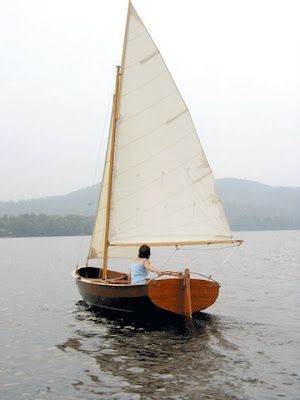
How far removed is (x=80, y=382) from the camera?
11.6 m

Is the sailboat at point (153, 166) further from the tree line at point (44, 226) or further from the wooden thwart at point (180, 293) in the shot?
the tree line at point (44, 226)

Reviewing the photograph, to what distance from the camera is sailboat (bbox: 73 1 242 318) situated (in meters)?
18.3

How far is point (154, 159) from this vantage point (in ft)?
60.9

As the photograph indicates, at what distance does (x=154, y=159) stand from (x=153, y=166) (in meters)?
0.26

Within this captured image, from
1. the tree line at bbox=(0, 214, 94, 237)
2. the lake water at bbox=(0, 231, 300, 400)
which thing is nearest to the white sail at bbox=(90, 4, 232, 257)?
the lake water at bbox=(0, 231, 300, 400)

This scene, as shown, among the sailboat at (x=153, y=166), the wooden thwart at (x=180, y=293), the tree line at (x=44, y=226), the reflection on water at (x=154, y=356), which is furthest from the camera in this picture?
the tree line at (x=44, y=226)

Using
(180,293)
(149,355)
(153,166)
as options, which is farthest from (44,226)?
(149,355)

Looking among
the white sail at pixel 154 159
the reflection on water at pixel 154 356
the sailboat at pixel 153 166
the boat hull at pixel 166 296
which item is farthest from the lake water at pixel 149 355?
the white sail at pixel 154 159

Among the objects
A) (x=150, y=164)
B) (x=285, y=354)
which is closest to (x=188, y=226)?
(x=150, y=164)

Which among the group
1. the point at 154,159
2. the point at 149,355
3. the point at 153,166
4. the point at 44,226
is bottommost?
the point at 149,355

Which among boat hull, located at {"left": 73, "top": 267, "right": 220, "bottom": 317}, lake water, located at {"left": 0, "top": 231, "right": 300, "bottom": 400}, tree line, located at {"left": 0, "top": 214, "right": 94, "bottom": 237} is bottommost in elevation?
lake water, located at {"left": 0, "top": 231, "right": 300, "bottom": 400}

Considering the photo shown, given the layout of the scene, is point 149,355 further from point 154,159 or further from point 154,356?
point 154,159

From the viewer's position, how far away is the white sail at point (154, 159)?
1833 centimetres

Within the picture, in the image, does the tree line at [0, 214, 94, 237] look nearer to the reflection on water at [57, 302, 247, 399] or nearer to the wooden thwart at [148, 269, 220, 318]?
the reflection on water at [57, 302, 247, 399]
